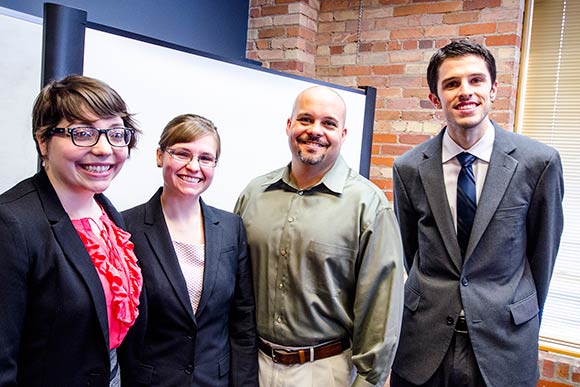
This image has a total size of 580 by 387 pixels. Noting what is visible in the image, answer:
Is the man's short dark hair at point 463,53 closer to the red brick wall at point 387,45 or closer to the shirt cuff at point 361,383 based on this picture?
the shirt cuff at point 361,383

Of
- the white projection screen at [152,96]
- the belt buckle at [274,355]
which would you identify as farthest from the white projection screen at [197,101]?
the belt buckle at [274,355]

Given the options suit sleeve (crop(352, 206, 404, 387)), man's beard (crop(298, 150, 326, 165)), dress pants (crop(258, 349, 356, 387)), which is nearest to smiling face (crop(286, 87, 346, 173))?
man's beard (crop(298, 150, 326, 165))

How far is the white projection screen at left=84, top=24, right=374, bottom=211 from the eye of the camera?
1.63 m

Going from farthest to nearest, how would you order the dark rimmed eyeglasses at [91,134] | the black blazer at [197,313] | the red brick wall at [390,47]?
1. the red brick wall at [390,47]
2. the black blazer at [197,313]
3. the dark rimmed eyeglasses at [91,134]

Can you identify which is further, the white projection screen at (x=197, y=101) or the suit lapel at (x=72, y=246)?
the white projection screen at (x=197, y=101)

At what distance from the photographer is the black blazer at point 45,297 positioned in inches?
38.5

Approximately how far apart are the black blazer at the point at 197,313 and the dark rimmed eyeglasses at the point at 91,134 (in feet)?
0.98

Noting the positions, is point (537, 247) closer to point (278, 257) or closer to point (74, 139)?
point (278, 257)

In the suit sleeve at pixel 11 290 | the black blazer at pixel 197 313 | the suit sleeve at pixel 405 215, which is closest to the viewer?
the suit sleeve at pixel 11 290

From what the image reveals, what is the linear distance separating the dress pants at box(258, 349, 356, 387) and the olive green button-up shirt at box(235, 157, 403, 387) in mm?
59

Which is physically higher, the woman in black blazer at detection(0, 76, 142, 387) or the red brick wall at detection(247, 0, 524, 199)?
the red brick wall at detection(247, 0, 524, 199)

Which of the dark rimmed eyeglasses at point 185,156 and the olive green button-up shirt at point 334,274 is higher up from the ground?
the dark rimmed eyeglasses at point 185,156

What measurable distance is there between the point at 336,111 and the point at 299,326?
65 cm

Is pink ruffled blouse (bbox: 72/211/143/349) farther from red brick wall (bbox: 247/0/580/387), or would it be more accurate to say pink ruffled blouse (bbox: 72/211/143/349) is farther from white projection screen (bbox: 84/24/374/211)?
red brick wall (bbox: 247/0/580/387)
